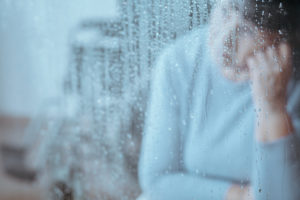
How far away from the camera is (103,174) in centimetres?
29

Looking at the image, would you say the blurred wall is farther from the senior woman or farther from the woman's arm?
the woman's arm

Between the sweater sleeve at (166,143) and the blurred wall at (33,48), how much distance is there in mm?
98

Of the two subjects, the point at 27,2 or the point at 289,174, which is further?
the point at 289,174

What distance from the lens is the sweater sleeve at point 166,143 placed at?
297mm

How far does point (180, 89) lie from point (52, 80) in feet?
0.45

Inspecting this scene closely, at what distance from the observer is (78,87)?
0.86 ft

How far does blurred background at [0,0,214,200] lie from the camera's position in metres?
0.24

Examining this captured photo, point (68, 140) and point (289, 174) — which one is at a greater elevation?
point (68, 140)

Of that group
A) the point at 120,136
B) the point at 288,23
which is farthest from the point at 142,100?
the point at 288,23

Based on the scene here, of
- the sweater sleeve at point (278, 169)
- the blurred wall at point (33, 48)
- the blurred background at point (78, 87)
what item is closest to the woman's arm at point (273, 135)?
the sweater sleeve at point (278, 169)

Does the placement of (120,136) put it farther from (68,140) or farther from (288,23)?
(288,23)

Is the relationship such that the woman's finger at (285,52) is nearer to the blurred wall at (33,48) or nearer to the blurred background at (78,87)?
the blurred background at (78,87)

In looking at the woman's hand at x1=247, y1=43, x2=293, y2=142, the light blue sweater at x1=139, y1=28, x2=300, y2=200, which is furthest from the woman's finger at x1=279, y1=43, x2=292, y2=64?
the light blue sweater at x1=139, y1=28, x2=300, y2=200

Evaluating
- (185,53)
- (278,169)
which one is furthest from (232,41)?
(278,169)
